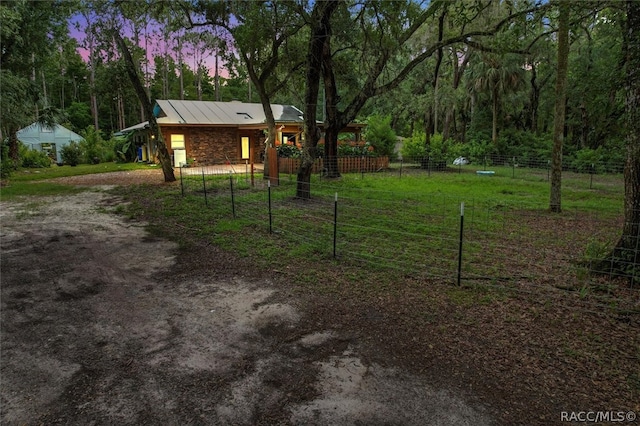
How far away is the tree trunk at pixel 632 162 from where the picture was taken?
453 centimetres

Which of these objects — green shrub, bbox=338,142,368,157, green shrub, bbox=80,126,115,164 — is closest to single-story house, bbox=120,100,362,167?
green shrub, bbox=80,126,115,164

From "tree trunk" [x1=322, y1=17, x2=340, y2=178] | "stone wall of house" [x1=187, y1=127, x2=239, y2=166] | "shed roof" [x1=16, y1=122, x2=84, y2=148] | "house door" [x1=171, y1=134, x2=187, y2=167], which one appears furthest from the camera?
"shed roof" [x1=16, y1=122, x2=84, y2=148]

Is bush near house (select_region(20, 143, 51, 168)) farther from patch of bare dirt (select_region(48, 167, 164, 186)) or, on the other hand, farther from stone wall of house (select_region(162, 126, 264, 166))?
stone wall of house (select_region(162, 126, 264, 166))

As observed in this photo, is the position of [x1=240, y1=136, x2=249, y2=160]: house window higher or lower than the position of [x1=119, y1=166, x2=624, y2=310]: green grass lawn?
higher

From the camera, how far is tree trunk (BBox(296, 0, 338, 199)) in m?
10.4

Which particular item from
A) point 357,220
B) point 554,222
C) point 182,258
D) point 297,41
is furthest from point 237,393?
point 297,41

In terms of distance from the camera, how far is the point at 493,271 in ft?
17.6

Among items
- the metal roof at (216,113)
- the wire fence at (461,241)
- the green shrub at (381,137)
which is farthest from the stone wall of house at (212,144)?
the wire fence at (461,241)

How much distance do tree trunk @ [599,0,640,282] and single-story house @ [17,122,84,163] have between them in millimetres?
31993

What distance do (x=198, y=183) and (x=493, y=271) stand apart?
11.8 metres

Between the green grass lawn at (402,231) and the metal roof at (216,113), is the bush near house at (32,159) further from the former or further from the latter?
the green grass lawn at (402,231)

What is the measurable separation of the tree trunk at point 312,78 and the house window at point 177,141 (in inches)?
568

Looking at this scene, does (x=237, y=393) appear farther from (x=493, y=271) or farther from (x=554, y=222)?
(x=554, y=222)

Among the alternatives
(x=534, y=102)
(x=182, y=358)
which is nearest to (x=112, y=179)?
(x=182, y=358)
